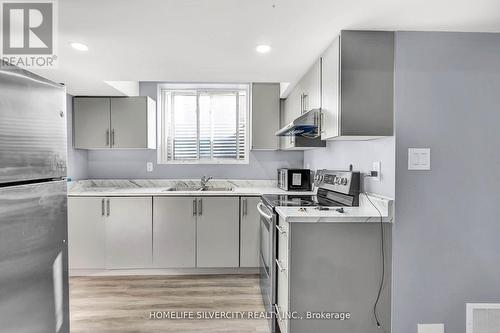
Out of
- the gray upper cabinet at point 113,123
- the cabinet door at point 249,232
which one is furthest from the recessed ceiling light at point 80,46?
the cabinet door at point 249,232

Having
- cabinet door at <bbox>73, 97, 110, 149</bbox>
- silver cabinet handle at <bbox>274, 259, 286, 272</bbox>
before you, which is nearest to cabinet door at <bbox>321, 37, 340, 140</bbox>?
silver cabinet handle at <bbox>274, 259, 286, 272</bbox>

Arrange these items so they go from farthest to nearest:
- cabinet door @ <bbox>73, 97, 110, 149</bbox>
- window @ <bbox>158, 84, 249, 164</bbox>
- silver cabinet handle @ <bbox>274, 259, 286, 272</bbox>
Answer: window @ <bbox>158, 84, 249, 164</bbox>
cabinet door @ <bbox>73, 97, 110, 149</bbox>
silver cabinet handle @ <bbox>274, 259, 286, 272</bbox>

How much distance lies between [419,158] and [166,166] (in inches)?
117

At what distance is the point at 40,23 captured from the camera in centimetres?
167

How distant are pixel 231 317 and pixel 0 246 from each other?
1.74 meters

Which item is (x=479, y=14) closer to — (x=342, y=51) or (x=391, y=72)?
(x=391, y=72)

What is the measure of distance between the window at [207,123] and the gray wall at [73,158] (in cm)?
103

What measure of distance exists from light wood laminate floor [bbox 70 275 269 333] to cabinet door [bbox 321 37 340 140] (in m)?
1.54

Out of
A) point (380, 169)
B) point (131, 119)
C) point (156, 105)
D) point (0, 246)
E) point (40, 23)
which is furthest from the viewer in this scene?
point (156, 105)

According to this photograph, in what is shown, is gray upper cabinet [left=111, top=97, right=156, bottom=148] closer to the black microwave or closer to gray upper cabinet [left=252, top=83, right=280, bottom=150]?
gray upper cabinet [left=252, top=83, right=280, bottom=150]

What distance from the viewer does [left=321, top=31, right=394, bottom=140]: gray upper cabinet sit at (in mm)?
1815

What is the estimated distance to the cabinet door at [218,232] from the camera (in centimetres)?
327

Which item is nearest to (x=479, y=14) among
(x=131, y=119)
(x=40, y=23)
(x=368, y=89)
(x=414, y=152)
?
(x=368, y=89)

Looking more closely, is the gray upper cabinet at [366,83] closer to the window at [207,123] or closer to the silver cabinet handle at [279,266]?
the silver cabinet handle at [279,266]
